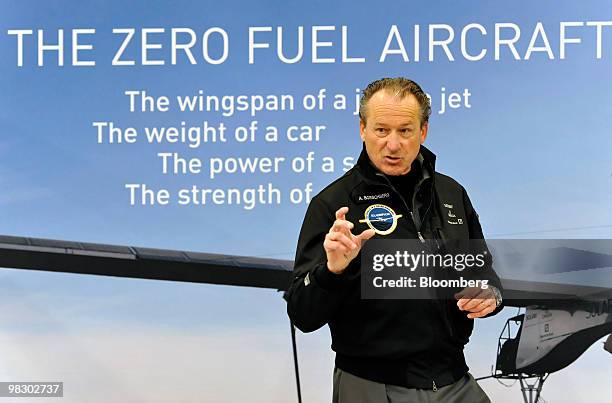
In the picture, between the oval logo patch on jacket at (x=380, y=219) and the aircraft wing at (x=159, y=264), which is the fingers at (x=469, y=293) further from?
the aircraft wing at (x=159, y=264)

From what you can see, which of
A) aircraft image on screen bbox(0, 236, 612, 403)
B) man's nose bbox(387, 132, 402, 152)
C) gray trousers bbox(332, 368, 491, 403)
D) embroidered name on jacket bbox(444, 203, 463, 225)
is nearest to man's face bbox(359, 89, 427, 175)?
man's nose bbox(387, 132, 402, 152)

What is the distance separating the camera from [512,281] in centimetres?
278

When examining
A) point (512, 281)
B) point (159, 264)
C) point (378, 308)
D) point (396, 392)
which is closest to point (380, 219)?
point (378, 308)

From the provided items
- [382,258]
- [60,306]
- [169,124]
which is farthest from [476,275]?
[60,306]

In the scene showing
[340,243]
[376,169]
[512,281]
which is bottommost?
[512,281]

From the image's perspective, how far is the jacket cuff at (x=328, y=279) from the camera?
4.20 ft

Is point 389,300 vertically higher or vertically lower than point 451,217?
lower

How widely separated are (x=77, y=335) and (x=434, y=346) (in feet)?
6.20

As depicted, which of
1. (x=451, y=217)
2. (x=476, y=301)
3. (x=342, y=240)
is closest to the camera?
(x=342, y=240)

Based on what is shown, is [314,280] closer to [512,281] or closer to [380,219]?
[380,219]

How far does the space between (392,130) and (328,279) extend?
29 centimetres

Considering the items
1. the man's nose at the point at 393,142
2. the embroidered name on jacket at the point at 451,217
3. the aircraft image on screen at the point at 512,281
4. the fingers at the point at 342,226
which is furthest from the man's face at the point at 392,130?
the aircraft image on screen at the point at 512,281

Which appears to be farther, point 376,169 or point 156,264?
point 156,264

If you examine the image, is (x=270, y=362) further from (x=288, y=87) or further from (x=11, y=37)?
(x=11, y=37)
